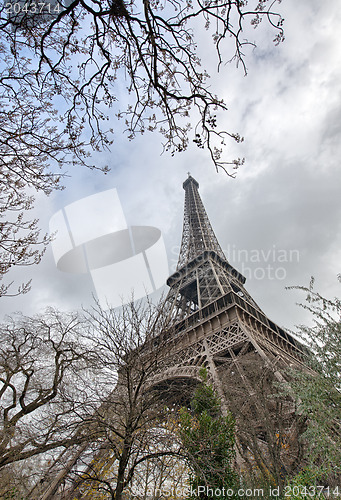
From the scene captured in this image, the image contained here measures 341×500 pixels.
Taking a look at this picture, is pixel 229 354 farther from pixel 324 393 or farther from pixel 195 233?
pixel 195 233

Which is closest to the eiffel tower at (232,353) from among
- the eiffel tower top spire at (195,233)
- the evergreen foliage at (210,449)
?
the eiffel tower top spire at (195,233)

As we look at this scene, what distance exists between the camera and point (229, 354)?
2048 centimetres

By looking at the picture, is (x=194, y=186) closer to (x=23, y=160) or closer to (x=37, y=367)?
(x=37, y=367)

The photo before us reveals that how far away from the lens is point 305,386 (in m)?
6.32

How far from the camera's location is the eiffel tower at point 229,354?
946cm

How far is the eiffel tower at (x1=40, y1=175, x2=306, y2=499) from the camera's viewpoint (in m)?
9.46

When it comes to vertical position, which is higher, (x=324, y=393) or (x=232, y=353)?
(x=232, y=353)

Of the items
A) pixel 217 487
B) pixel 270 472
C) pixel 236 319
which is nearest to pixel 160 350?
pixel 217 487

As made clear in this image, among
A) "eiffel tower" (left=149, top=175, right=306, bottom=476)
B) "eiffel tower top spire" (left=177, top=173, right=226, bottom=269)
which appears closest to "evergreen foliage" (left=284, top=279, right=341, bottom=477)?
"eiffel tower" (left=149, top=175, right=306, bottom=476)

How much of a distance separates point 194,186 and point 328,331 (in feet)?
175

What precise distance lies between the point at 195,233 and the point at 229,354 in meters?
25.0

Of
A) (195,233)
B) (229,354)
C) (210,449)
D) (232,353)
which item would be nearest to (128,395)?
(210,449)

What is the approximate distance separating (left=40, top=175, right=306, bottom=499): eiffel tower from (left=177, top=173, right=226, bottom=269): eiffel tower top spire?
177mm

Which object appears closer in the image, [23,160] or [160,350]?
[23,160]
